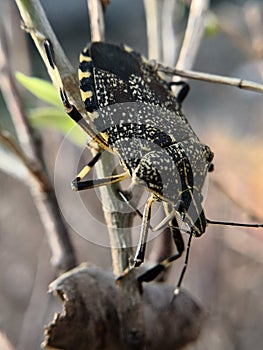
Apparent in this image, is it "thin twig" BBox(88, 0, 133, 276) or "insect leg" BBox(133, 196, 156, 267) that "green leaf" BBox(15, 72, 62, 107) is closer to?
"thin twig" BBox(88, 0, 133, 276)

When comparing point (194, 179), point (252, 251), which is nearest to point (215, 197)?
point (252, 251)

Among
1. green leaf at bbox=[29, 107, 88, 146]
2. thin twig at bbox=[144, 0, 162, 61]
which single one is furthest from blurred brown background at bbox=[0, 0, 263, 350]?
green leaf at bbox=[29, 107, 88, 146]

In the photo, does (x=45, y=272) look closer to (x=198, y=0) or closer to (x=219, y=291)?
(x=219, y=291)

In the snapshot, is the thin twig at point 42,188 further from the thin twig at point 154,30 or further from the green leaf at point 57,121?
the thin twig at point 154,30

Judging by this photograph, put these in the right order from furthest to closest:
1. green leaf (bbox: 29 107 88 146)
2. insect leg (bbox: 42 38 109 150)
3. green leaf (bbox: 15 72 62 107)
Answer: green leaf (bbox: 29 107 88 146)
green leaf (bbox: 15 72 62 107)
insect leg (bbox: 42 38 109 150)

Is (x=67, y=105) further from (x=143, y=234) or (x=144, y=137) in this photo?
(x=143, y=234)

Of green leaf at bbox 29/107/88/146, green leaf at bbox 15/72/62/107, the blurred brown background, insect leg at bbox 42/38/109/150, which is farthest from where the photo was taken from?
the blurred brown background

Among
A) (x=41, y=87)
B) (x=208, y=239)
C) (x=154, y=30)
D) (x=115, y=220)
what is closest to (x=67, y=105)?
(x=41, y=87)
